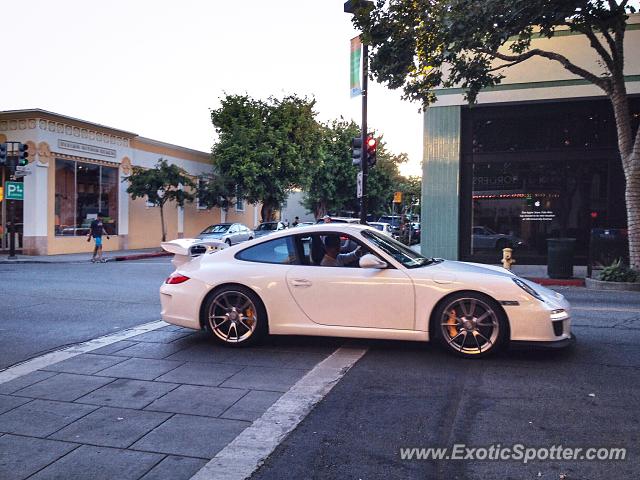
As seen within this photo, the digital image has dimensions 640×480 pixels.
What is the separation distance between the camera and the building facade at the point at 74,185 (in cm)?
2406

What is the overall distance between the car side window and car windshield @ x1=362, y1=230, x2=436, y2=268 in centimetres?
83

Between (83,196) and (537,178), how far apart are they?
19.7 meters

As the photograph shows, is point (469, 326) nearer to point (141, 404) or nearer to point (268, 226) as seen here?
point (141, 404)

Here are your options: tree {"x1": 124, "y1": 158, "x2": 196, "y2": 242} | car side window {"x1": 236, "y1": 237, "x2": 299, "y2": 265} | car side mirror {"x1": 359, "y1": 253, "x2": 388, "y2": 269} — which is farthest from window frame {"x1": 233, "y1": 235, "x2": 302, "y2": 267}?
tree {"x1": 124, "y1": 158, "x2": 196, "y2": 242}

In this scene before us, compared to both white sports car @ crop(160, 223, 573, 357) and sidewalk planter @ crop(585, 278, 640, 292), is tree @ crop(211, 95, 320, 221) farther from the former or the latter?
white sports car @ crop(160, 223, 573, 357)

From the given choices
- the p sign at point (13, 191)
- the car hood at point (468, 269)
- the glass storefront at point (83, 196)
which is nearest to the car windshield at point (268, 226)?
the glass storefront at point (83, 196)

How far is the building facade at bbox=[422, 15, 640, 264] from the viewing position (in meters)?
18.0

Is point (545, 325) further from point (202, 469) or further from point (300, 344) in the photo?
point (202, 469)

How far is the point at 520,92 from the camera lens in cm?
1839

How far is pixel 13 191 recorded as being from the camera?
21.9m

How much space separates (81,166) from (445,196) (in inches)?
667

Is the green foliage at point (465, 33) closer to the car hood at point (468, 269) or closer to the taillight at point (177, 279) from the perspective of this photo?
the car hood at point (468, 269)

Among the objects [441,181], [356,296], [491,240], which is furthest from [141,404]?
[491,240]

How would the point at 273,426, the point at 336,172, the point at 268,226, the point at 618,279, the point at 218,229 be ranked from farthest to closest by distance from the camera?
the point at 336,172
the point at 268,226
the point at 218,229
the point at 618,279
the point at 273,426
